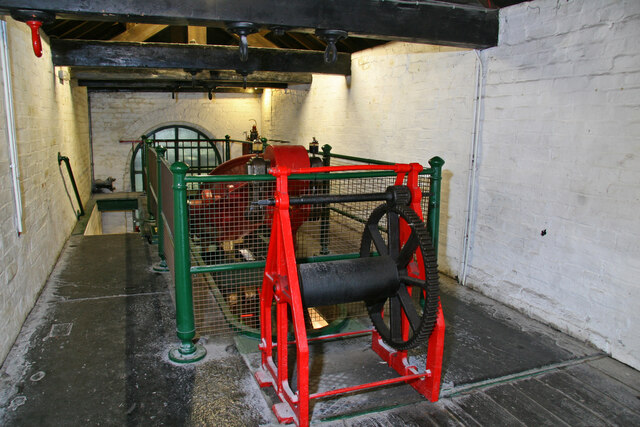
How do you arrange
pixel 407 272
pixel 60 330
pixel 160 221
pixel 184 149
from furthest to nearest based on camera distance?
pixel 184 149 < pixel 160 221 < pixel 60 330 < pixel 407 272

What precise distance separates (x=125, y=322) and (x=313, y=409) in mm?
1755

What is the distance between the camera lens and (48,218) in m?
4.65

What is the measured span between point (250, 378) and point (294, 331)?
492 millimetres

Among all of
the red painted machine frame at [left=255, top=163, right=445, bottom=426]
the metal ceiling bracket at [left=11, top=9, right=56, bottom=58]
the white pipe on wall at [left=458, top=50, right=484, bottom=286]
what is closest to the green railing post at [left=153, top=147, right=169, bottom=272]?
the metal ceiling bracket at [left=11, top=9, right=56, bottom=58]

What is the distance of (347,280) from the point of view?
7.88ft

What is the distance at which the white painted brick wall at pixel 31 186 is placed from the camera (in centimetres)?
308

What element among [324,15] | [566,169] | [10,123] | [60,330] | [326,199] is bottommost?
[60,330]

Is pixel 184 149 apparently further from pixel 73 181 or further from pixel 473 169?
pixel 473 169

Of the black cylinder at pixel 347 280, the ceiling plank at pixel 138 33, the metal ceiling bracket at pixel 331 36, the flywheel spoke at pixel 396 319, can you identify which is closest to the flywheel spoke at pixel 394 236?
the black cylinder at pixel 347 280

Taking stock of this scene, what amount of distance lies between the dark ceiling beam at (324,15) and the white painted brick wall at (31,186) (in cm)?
96

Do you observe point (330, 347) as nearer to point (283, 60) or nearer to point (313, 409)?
point (313, 409)

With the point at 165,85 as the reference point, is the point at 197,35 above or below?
above

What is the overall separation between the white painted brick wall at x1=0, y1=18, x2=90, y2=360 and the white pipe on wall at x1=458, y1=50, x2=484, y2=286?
3.70m

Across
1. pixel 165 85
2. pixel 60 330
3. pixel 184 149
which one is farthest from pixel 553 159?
pixel 184 149
